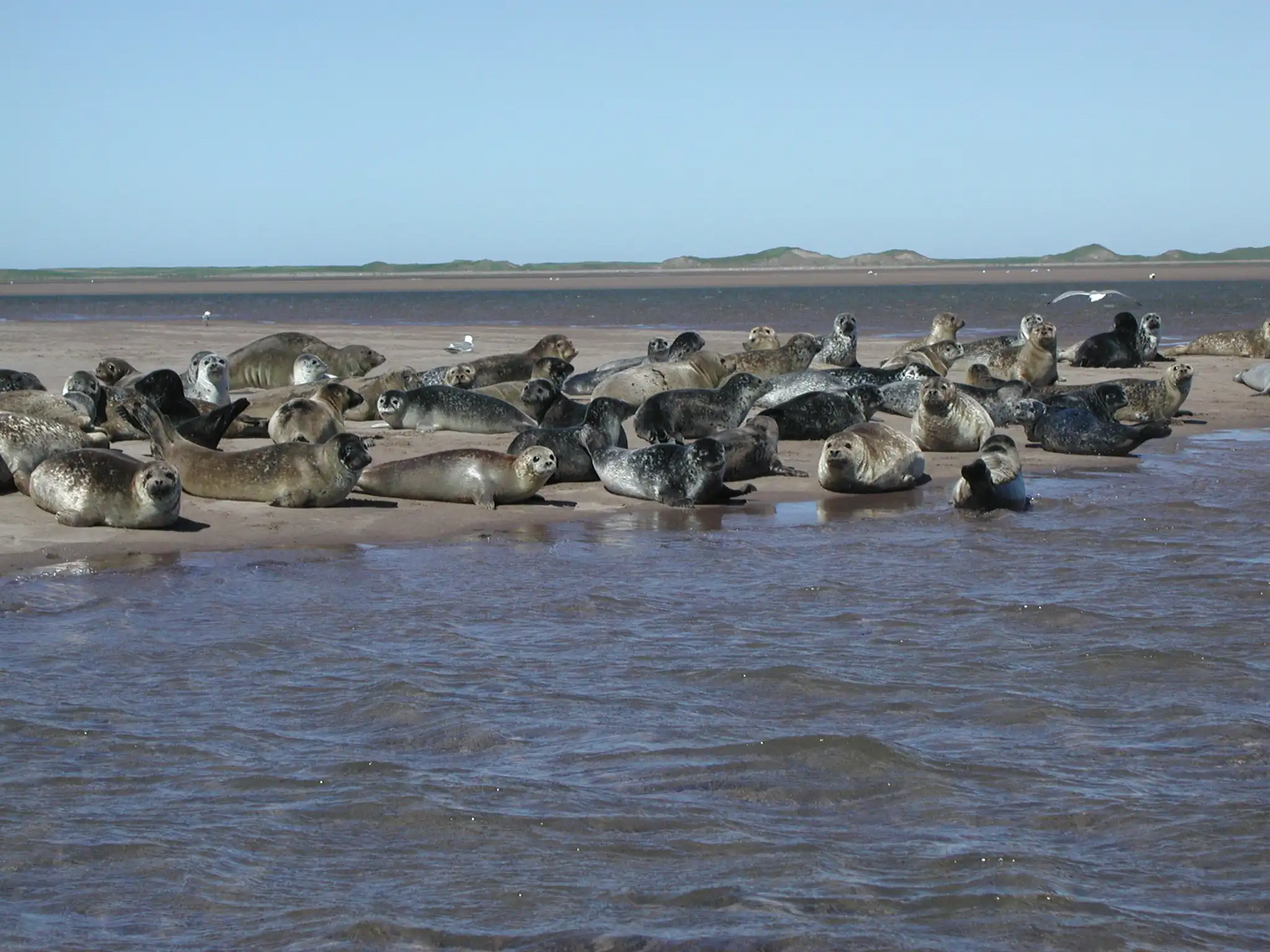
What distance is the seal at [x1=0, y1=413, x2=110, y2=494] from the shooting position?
7738mm

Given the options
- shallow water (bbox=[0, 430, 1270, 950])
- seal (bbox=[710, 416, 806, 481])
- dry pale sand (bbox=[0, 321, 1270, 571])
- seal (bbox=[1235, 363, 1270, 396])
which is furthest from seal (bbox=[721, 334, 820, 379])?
shallow water (bbox=[0, 430, 1270, 950])

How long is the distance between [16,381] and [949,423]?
6.51m

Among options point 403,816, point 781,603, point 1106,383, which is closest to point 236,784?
point 403,816

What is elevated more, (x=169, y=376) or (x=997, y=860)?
(x=169, y=376)

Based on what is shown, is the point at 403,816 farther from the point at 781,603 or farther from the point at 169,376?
the point at 169,376

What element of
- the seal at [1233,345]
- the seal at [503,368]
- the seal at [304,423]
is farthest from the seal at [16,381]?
the seal at [1233,345]

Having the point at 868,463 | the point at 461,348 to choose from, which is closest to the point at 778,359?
the point at 868,463

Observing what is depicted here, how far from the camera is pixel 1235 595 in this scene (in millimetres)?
6059

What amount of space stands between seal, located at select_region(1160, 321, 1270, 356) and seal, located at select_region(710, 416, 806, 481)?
364 inches

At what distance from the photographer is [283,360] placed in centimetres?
1441

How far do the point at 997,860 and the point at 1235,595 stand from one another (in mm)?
3009

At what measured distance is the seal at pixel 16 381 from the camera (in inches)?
432

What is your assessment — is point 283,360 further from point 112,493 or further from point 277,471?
point 112,493

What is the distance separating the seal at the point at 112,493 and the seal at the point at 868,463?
351cm
